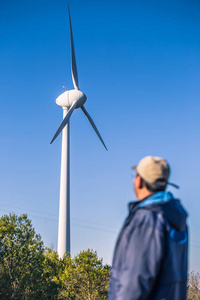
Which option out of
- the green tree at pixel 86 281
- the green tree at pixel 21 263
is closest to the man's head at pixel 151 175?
the green tree at pixel 21 263

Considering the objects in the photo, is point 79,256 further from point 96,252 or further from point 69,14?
point 69,14

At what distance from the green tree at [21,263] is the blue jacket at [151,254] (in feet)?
118

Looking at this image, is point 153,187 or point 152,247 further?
point 153,187

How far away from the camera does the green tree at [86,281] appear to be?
46.6m

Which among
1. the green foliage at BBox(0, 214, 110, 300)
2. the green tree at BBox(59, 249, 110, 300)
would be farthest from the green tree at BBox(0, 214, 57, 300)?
the green tree at BBox(59, 249, 110, 300)

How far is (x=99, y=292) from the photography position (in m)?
46.7

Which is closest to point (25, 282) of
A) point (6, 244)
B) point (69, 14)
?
point (6, 244)

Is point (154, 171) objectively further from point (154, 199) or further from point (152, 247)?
point (152, 247)

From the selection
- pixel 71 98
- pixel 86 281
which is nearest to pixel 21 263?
pixel 86 281

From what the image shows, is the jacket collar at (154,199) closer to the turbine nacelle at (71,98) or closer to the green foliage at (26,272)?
the green foliage at (26,272)

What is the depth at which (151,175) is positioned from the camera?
13.4 feet

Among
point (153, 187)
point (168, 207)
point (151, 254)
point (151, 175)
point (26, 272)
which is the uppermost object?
point (26, 272)

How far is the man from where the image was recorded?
3.51m

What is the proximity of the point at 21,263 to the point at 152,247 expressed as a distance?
123 feet
